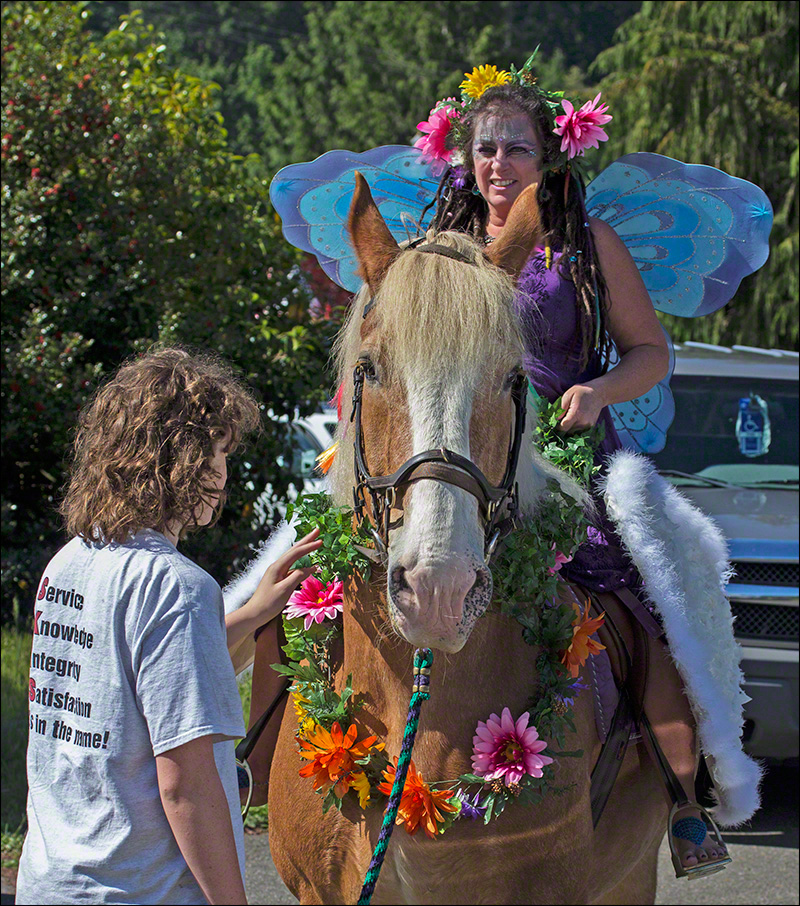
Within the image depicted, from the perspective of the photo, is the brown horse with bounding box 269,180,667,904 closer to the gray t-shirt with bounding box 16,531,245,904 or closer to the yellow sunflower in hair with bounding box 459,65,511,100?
the gray t-shirt with bounding box 16,531,245,904

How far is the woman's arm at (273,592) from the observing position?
2652 millimetres

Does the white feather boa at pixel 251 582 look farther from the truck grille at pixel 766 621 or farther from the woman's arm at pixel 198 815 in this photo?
the truck grille at pixel 766 621

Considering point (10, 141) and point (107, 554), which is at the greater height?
point (10, 141)

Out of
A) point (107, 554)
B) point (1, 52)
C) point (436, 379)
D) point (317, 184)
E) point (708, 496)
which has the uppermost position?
point (1, 52)

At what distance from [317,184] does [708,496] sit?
345 cm

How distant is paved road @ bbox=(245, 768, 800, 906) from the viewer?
455cm

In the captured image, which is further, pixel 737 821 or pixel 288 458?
pixel 288 458

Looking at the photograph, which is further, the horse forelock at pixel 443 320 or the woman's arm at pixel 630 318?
the woman's arm at pixel 630 318

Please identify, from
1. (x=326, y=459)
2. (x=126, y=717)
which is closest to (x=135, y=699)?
(x=126, y=717)

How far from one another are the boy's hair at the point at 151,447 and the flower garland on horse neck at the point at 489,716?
0.58 metres

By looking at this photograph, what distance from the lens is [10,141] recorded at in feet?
19.9

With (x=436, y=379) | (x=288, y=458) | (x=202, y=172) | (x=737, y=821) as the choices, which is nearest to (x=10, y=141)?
(x=202, y=172)

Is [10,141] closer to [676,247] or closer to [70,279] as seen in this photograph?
[70,279]

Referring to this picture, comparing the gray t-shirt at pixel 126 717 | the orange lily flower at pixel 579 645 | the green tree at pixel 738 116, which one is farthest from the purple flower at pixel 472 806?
the green tree at pixel 738 116
